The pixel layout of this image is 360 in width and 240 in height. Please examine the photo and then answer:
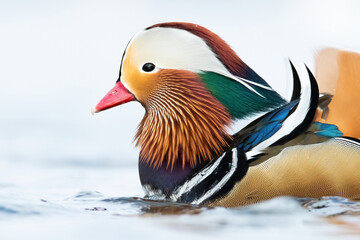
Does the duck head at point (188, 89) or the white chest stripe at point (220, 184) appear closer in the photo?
the white chest stripe at point (220, 184)

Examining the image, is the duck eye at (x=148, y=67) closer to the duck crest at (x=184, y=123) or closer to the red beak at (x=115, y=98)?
the duck crest at (x=184, y=123)

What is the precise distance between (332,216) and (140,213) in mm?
1047

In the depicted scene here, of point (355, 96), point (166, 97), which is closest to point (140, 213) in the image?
point (166, 97)

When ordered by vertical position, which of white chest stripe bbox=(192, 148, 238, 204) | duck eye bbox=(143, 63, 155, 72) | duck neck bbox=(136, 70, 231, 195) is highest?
duck eye bbox=(143, 63, 155, 72)

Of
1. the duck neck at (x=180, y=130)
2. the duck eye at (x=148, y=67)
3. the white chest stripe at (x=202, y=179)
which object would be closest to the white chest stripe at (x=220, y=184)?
the white chest stripe at (x=202, y=179)

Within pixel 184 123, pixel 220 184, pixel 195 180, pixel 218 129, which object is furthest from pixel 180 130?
pixel 220 184

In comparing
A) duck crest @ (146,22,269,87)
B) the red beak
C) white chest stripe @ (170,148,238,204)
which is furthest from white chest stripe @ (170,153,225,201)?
the red beak

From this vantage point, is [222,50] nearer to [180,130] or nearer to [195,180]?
[180,130]

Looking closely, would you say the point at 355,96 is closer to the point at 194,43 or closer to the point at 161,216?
the point at 194,43

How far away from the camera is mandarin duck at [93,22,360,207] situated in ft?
12.5

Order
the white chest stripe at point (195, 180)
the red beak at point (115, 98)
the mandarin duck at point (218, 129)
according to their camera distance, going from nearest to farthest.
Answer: the mandarin duck at point (218, 129) < the white chest stripe at point (195, 180) < the red beak at point (115, 98)

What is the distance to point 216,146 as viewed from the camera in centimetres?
404

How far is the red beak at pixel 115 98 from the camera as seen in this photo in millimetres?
4195

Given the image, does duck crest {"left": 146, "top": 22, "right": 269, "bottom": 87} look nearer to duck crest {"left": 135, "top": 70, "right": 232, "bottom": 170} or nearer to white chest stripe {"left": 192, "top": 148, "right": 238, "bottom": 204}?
duck crest {"left": 135, "top": 70, "right": 232, "bottom": 170}
